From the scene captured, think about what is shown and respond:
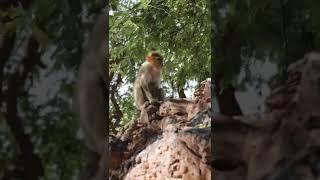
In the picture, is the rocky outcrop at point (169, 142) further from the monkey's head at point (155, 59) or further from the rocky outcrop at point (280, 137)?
the rocky outcrop at point (280, 137)

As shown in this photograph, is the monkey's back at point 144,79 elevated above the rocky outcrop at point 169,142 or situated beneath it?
elevated above

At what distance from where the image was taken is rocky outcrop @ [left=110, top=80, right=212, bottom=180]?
71.6 inches

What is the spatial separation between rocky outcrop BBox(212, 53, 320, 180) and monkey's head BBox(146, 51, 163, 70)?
1.85 meters

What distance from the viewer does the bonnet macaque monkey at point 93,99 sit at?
97cm

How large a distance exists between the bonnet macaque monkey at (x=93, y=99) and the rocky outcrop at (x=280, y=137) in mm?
215

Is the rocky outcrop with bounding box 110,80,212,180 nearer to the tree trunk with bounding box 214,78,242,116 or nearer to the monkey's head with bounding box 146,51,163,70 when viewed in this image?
the monkey's head with bounding box 146,51,163,70

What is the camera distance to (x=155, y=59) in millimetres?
2896

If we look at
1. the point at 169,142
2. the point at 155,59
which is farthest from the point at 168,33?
the point at 169,142

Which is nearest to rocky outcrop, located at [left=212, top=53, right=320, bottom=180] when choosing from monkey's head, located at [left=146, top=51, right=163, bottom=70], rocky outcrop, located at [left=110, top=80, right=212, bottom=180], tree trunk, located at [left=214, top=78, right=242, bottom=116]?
tree trunk, located at [left=214, top=78, right=242, bottom=116]

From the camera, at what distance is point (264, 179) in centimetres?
94

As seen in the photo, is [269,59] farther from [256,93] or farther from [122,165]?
[122,165]

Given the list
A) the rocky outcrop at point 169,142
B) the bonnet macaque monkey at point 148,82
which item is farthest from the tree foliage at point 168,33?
the bonnet macaque monkey at point 148,82

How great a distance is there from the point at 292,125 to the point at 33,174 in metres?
0.48

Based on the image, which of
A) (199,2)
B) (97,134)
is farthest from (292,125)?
(199,2)
